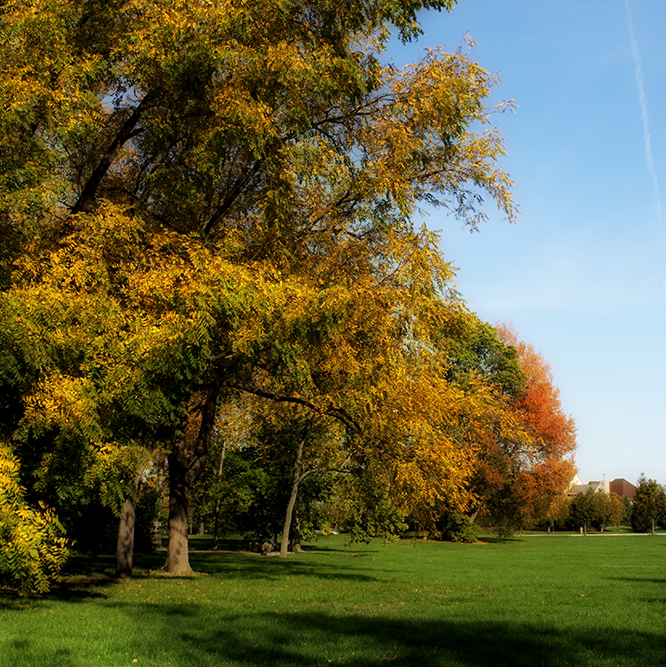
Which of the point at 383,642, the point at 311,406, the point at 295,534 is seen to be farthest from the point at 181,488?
the point at 295,534

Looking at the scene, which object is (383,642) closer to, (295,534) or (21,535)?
(21,535)

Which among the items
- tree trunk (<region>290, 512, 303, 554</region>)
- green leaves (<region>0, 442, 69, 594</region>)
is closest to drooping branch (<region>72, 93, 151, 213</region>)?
green leaves (<region>0, 442, 69, 594</region>)

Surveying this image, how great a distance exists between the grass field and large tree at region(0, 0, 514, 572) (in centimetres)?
239

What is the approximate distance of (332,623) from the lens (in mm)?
9023

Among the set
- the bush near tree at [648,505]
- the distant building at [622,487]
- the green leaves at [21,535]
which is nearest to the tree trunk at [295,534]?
the green leaves at [21,535]

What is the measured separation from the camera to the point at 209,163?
1133 cm

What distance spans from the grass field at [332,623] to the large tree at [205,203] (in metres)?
2.39

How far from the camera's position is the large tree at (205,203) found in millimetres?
9172

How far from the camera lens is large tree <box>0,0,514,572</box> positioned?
917 cm

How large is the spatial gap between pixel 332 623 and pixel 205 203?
7981 mm

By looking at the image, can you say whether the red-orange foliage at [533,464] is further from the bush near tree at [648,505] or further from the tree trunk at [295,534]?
the bush near tree at [648,505]

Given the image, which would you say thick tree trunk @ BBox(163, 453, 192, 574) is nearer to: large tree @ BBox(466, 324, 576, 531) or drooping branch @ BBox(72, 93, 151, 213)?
drooping branch @ BBox(72, 93, 151, 213)

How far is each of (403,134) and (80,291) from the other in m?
6.77

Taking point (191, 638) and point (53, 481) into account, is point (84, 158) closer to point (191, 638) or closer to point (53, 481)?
point (53, 481)
